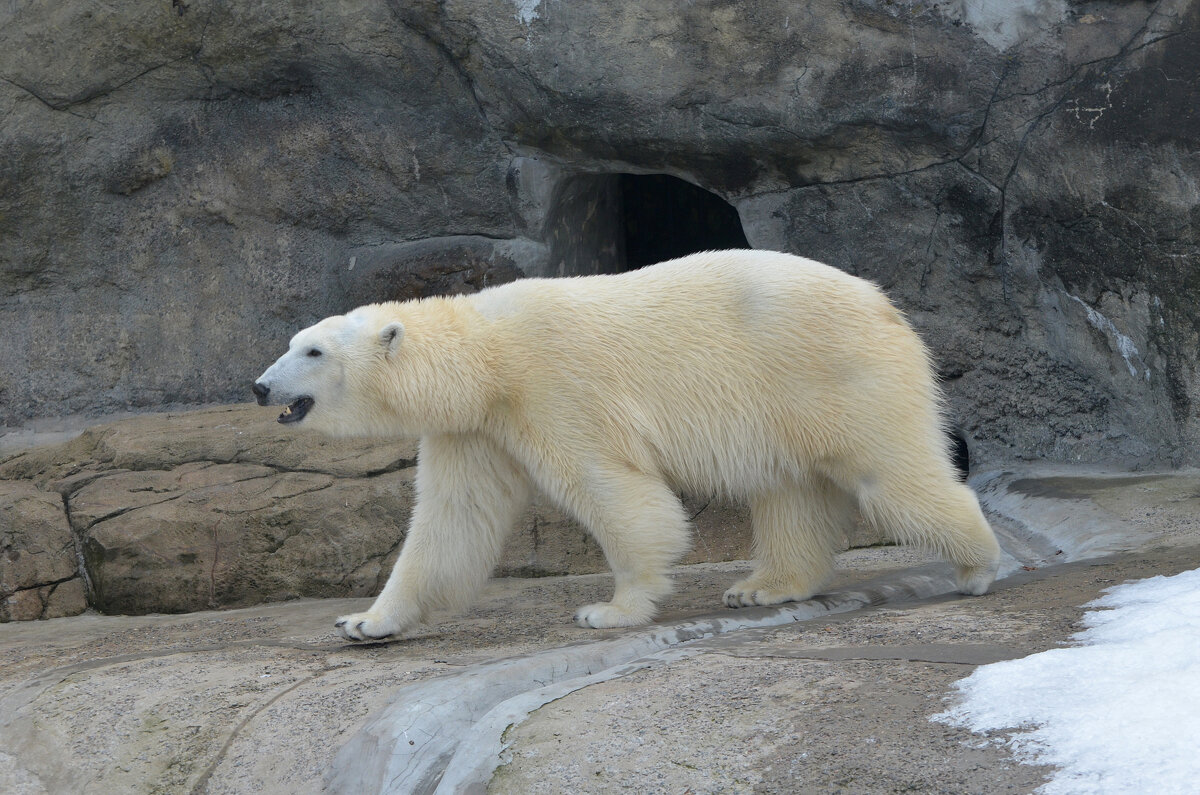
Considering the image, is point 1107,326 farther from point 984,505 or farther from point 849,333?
point 849,333

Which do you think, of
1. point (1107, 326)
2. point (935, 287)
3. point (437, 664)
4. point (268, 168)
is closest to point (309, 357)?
point (437, 664)

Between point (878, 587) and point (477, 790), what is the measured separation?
7.58 ft

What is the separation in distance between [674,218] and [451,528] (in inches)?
197

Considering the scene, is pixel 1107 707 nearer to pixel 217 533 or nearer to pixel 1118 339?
pixel 1118 339

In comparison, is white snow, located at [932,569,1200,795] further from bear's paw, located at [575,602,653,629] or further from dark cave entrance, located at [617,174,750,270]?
dark cave entrance, located at [617,174,750,270]

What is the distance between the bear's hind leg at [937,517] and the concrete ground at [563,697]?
153mm

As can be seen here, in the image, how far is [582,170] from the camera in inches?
254

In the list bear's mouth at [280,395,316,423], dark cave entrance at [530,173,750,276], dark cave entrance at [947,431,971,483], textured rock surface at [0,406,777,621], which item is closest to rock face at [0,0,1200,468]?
dark cave entrance at [947,431,971,483]

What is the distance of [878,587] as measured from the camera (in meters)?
4.49

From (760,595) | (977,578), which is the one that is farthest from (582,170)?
(977,578)

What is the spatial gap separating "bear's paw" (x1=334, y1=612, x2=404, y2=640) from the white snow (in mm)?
2081

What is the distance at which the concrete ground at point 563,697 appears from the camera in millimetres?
2447

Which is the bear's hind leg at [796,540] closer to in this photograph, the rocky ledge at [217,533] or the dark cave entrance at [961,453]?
the rocky ledge at [217,533]

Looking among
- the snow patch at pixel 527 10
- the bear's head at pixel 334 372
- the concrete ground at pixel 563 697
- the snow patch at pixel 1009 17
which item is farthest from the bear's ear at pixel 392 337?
the snow patch at pixel 1009 17
